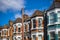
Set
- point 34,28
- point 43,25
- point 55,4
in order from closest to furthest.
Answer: point 55,4, point 43,25, point 34,28

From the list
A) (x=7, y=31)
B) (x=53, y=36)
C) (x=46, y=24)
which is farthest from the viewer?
(x=7, y=31)

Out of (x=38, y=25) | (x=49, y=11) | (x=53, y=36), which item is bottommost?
(x=53, y=36)

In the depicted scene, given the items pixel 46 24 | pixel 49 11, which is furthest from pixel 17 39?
pixel 49 11

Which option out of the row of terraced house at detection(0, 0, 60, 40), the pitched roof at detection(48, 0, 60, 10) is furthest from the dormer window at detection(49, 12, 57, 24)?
the pitched roof at detection(48, 0, 60, 10)

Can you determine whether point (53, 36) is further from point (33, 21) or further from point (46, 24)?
point (33, 21)

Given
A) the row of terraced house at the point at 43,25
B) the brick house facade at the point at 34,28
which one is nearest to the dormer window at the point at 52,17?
the row of terraced house at the point at 43,25

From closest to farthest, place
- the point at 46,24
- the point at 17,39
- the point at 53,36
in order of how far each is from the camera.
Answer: the point at 53,36
the point at 46,24
the point at 17,39

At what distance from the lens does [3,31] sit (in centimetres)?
3362

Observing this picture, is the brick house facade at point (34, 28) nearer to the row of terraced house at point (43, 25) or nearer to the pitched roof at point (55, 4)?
the row of terraced house at point (43, 25)

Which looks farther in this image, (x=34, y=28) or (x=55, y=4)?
(x=34, y=28)

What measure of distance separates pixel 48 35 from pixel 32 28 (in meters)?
3.48

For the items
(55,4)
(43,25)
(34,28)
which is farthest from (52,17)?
(34,28)

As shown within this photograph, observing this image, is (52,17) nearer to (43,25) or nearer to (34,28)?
(43,25)

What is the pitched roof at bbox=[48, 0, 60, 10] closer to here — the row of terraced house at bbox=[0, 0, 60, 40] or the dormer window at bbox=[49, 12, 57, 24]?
the row of terraced house at bbox=[0, 0, 60, 40]
